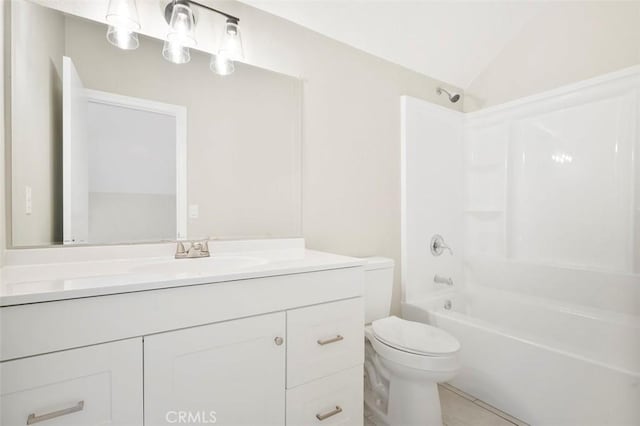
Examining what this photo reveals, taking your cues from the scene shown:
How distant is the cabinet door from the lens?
0.89 m

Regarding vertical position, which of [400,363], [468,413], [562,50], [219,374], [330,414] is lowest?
[468,413]

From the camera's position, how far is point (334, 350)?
1.23 metres

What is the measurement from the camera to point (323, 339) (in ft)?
3.92

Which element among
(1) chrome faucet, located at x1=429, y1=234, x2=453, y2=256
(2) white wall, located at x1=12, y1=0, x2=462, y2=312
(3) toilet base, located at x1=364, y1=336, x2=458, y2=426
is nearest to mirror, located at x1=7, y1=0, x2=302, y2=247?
(2) white wall, located at x1=12, y1=0, x2=462, y2=312

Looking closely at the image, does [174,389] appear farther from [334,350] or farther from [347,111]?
[347,111]

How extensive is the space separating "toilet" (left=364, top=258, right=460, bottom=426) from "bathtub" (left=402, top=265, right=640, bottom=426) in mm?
407

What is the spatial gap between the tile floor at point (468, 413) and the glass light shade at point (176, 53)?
6.64ft

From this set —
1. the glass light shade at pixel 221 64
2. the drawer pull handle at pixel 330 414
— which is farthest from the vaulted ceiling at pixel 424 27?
the drawer pull handle at pixel 330 414

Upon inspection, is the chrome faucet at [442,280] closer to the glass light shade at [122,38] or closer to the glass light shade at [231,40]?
the glass light shade at [231,40]

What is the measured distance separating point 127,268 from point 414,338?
1294mm

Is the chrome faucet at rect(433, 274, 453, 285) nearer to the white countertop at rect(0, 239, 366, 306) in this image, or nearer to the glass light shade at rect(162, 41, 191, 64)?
the white countertop at rect(0, 239, 366, 306)

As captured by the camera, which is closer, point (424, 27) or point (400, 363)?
point (400, 363)

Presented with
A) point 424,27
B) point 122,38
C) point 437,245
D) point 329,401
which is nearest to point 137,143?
point 122,38

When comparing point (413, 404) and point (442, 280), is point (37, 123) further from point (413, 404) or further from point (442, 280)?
point (442, 280)
